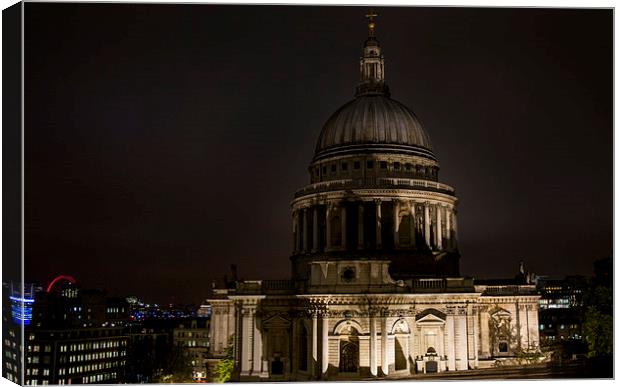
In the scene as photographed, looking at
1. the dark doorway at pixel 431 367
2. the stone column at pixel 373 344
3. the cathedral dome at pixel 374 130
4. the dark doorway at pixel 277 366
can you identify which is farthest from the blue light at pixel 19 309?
the cathedral dome at pixel 374 130

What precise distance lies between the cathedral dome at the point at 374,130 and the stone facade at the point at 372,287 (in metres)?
0.06

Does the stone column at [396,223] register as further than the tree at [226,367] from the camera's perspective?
Yes

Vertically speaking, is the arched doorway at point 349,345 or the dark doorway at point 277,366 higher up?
the arched doorway at point 349,345

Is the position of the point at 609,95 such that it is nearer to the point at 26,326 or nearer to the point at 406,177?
the point at 406,177

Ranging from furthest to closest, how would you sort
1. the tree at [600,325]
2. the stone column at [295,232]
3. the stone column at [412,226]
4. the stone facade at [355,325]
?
the stone column at [295,232]
the stone column at [412,226]
the stone facade at [355,325]
the tree at [600,325]

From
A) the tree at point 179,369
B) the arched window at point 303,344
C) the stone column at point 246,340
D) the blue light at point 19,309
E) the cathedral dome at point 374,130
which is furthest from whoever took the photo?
the cathedral dome at point 374,130

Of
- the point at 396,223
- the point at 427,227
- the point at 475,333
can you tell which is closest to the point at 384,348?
the point at 475,333

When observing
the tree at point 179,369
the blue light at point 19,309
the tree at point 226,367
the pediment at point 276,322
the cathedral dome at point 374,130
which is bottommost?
the tree at point 226,367

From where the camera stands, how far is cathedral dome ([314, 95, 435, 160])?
48.3m

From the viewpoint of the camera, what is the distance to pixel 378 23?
34656mm

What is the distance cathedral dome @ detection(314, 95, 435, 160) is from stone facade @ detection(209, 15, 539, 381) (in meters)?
0.06

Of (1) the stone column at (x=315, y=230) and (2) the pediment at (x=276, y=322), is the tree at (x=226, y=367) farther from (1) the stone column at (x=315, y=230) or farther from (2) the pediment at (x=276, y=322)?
(1) the stone column at (x=315, y=230)

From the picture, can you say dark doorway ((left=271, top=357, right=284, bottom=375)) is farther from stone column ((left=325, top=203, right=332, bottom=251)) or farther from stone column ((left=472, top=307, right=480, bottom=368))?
stone column ((left=325, top=203, right=332, bottom=251))

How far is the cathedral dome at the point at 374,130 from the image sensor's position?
48.3m
